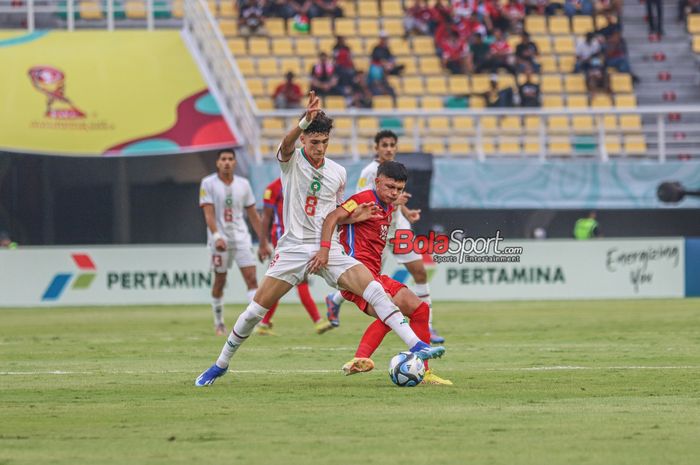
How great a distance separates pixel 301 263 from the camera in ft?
38.6

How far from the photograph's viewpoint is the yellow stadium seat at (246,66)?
34.7 m

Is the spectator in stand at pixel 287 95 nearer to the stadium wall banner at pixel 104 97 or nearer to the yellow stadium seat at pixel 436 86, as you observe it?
the stadium wall banner at pixel 104 97

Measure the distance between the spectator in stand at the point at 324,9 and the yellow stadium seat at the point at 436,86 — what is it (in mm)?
3274

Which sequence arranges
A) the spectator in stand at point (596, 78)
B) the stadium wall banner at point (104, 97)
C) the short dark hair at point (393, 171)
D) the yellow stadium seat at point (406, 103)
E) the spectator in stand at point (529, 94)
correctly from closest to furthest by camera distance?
the short dark hair at point (393, 171)
the stadium wall banner at point (104, 97)
the spectator in stand at point (529, 94)
the yellow stadium seat at point (406, 103)
the spectator in stand at point (596, 78)

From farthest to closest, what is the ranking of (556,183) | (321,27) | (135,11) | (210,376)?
(321,27) < (135,11) < (556,183) < (210,376)

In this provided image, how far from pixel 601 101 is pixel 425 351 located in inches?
979

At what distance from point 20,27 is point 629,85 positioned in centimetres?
1526

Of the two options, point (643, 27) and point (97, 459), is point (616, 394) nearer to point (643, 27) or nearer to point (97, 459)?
point (97, 459)

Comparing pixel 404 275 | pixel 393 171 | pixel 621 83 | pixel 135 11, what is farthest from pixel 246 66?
pixel 393 171

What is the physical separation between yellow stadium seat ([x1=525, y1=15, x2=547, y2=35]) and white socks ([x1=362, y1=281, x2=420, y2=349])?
86.5 feet

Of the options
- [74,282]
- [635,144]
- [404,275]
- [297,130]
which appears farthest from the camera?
[635,144]

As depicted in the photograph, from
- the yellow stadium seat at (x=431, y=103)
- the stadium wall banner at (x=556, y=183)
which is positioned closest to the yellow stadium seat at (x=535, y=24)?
the yellow stadium seat at (x=431, y=103)

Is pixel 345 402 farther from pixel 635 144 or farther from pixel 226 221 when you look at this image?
pixel 635 144

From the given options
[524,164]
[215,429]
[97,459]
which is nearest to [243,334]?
[215,429]
